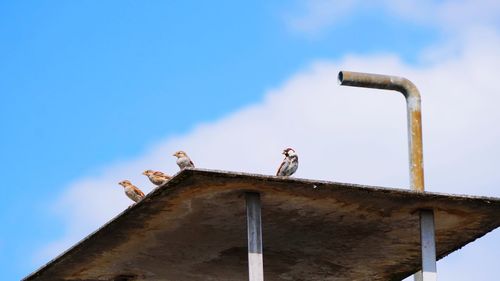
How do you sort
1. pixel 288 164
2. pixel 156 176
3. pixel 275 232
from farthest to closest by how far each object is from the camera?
1. pixel 156 176
2. pixel 288 164
3. pixel 275 232

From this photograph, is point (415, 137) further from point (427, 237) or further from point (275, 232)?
point (275, 232)

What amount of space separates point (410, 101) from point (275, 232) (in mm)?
2587

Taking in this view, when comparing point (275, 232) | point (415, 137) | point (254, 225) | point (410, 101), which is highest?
point (410, 101)

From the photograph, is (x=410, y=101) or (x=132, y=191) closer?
(x=410, y=101)

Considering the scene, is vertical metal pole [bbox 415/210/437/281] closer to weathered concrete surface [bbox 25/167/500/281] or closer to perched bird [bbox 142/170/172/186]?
weathered concrete surface [bbox 25/167/500/281]

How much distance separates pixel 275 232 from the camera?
21391 millimetres

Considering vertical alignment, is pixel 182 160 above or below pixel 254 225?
above

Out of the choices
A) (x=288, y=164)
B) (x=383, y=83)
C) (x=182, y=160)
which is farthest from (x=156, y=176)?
(x=383, y=83)

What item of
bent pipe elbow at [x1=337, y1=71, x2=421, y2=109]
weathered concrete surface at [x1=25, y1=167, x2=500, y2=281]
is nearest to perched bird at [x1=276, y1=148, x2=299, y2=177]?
weathered concrete surface at [x1=25, y1=167, x2=500, y2=281]

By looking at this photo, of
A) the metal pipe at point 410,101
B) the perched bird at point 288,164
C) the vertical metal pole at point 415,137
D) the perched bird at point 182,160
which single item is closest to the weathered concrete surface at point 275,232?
the vertical metal pole at point 415,137

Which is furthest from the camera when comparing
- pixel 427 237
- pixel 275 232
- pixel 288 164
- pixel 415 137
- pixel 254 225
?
pixel 288 164

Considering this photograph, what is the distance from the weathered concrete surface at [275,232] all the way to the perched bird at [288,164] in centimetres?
149

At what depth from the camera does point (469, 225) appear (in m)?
21.5

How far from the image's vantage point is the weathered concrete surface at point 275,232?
1967 cm
